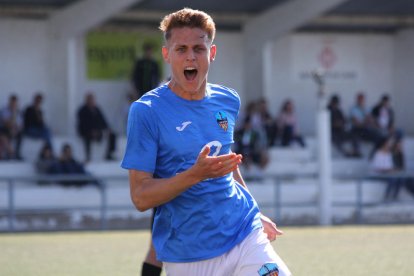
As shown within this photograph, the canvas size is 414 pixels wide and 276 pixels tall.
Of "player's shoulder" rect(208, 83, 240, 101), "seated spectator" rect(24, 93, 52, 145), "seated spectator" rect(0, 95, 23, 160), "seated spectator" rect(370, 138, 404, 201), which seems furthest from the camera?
"seated spectator" rect(370, 138, 404, 201)

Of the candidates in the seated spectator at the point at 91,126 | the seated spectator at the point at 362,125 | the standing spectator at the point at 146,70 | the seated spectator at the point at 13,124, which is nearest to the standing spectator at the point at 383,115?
the seated spectator at the point at 362,125

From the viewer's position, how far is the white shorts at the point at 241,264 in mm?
4895

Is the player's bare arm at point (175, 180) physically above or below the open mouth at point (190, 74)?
below

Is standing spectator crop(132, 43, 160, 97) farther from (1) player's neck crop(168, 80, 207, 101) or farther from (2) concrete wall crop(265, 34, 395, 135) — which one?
(1) player's neck crop(168, 80, 207, 101)

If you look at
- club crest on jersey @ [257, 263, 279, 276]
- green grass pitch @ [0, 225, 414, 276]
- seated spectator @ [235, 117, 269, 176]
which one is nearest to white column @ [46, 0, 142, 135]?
seated spectator @ [235, 117, 269, 176]

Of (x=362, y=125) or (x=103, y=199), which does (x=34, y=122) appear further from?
(x=362, y=125)

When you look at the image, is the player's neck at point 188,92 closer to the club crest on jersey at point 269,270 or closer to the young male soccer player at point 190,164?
the young male soccer player at point 190,164

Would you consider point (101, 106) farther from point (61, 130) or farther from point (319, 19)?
point (319, 19)

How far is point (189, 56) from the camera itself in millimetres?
4820

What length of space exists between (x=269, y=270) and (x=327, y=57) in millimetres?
22565

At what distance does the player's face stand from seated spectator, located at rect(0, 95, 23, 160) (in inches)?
626

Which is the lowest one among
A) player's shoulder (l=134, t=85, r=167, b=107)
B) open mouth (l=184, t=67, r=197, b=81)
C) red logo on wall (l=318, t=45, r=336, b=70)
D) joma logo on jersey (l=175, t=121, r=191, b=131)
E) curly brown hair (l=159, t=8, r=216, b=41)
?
joma logo on jersey (l=175, t=121, r=191, b=131)

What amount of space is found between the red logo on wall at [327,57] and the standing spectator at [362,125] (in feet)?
9.34

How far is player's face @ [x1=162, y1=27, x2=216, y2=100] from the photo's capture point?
15.9ft
